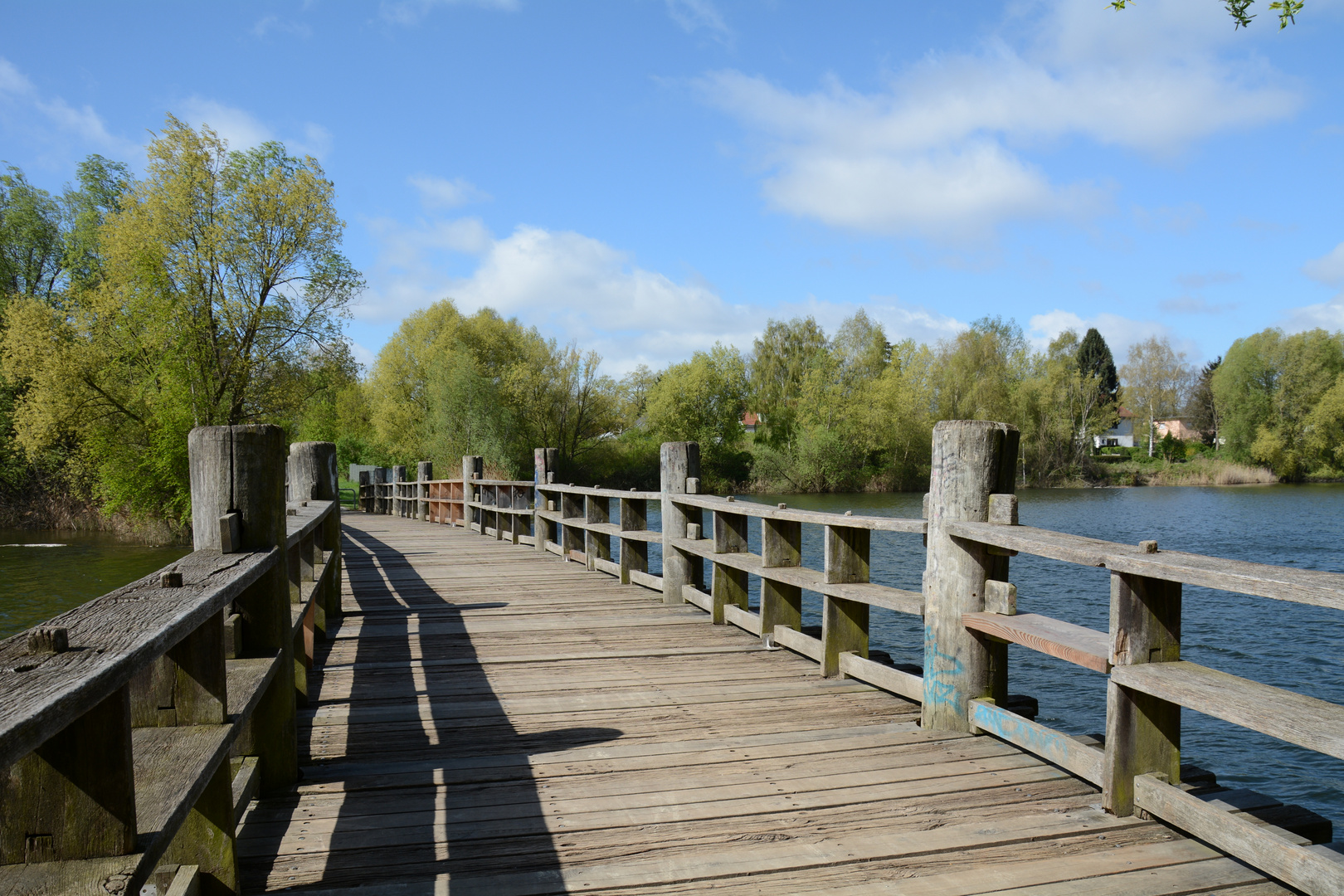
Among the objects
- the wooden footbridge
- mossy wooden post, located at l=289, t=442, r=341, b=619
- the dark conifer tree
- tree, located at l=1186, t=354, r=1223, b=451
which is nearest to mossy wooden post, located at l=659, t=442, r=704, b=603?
the wooden footbridge

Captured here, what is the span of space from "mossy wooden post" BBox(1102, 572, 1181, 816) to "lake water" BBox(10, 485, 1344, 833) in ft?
17.5

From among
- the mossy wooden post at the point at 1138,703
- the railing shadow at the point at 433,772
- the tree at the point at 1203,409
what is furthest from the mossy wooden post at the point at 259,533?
the tree at the point at 1203,409

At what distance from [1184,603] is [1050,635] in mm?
13382

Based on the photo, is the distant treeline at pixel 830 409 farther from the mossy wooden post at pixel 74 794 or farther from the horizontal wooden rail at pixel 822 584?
the mossy wooden post at pixel 74 794

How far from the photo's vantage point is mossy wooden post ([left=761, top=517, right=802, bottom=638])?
5.10m

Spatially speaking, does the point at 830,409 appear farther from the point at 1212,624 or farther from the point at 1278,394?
the point at 1212,624

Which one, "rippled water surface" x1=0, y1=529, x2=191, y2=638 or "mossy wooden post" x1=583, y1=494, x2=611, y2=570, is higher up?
"mossy wooden post" x1=583, y1=494, x2=611, y2=570

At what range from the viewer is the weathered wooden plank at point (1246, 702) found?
216 centimetres

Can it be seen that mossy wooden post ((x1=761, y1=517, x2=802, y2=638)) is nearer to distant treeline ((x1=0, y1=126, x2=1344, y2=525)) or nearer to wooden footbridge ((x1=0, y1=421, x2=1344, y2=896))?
wooden footbridge ((x1=0, y1=421, x2=1344, y2=896))

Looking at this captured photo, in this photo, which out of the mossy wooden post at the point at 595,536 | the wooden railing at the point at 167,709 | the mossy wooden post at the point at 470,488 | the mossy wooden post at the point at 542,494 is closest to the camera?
the wooden railing at the point at 167,709

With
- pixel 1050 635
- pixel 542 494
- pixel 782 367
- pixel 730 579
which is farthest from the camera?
pixel 782 367

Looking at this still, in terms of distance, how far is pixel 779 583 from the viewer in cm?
524

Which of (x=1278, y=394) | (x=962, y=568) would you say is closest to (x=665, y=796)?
(x=962, y=568)

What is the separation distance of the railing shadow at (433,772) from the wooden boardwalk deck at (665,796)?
0.03ft
